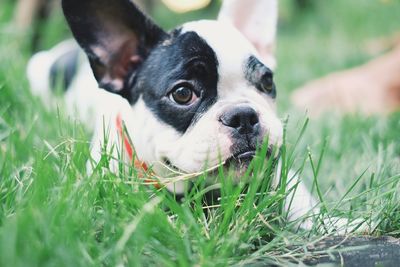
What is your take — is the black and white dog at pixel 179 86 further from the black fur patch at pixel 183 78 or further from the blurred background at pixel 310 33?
the blurred background at pixel 310 33

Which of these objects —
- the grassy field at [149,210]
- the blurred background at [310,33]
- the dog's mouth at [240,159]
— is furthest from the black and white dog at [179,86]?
the blurred background at [310,33]

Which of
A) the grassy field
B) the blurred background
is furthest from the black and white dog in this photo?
the blurred background

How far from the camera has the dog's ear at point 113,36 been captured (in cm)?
221

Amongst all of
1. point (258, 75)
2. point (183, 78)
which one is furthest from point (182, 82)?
point (258, 75)

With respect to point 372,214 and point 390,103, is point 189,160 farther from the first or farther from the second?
point 390,103

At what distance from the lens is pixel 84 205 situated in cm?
145

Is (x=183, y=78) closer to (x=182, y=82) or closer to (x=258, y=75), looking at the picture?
(x=182, y=82)

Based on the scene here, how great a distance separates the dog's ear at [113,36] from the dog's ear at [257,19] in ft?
1.50

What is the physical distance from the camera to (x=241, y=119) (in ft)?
5.90

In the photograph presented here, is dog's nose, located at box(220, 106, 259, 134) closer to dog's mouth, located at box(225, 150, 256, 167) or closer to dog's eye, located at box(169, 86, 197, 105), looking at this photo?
dog's mouth, located at box(225, 150, 256, 167)

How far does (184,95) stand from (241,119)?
0.26 meters

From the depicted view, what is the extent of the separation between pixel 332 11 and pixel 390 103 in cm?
571

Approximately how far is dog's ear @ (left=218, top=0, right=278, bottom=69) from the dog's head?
428 mm

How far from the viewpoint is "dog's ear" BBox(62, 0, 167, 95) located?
221 centimetres
